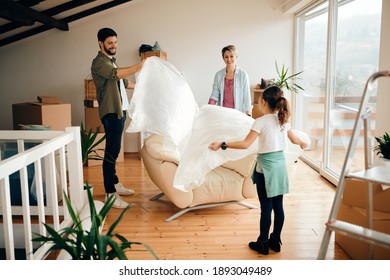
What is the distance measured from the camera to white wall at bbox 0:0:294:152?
5543 millimetres

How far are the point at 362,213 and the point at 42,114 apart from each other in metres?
3.29

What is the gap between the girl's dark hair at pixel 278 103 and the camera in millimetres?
2326

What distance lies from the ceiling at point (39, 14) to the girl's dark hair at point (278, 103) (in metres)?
2.30

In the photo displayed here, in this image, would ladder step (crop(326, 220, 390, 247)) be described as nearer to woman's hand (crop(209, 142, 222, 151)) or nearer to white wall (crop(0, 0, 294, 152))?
woman's hand (crop(209, 142, 222, 151))

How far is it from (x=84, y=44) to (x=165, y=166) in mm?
3178

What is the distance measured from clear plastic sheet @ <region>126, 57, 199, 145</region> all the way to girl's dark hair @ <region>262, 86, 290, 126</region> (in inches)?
38.2

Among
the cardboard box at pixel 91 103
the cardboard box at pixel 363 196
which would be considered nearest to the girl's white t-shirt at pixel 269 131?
the cardboard box at pixel 363 196

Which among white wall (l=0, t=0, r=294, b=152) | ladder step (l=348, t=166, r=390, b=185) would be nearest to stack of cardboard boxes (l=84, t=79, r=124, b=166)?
white wall (l=0, t=0, r=294, b=152)

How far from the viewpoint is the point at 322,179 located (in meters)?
4.16

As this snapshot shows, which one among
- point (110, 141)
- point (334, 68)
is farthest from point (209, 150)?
point (334, 68)

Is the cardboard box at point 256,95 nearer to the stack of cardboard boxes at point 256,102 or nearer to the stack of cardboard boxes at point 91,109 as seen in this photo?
the stack of cardboard boxes at point 256,102

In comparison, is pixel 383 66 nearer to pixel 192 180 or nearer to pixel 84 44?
pixel 192 180

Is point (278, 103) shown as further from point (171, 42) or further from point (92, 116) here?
point (171, 42)
